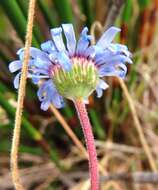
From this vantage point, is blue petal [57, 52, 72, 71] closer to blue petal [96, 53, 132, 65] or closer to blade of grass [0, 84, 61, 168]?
blue petal [96, 53, 132, 65]

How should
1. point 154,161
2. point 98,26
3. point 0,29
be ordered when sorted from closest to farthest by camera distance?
point 98,26 < point 154,161 < point 0,29

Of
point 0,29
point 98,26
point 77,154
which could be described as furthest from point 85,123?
point 0,29

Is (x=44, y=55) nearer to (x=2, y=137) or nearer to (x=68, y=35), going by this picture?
(x=68, y=35)

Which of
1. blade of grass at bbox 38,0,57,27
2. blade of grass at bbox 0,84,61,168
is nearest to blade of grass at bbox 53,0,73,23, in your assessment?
blade of grass at bbox 38,0,57,27

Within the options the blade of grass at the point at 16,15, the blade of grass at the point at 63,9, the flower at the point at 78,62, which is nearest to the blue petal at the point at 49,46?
the flower at the point at 78,62

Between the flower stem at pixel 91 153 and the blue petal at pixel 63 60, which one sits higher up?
the blue petal at pixel 63 60

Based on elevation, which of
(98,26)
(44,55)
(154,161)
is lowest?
(154,161)

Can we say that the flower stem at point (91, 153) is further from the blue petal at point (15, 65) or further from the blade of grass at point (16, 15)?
the blade of grass at point (16, 15)
